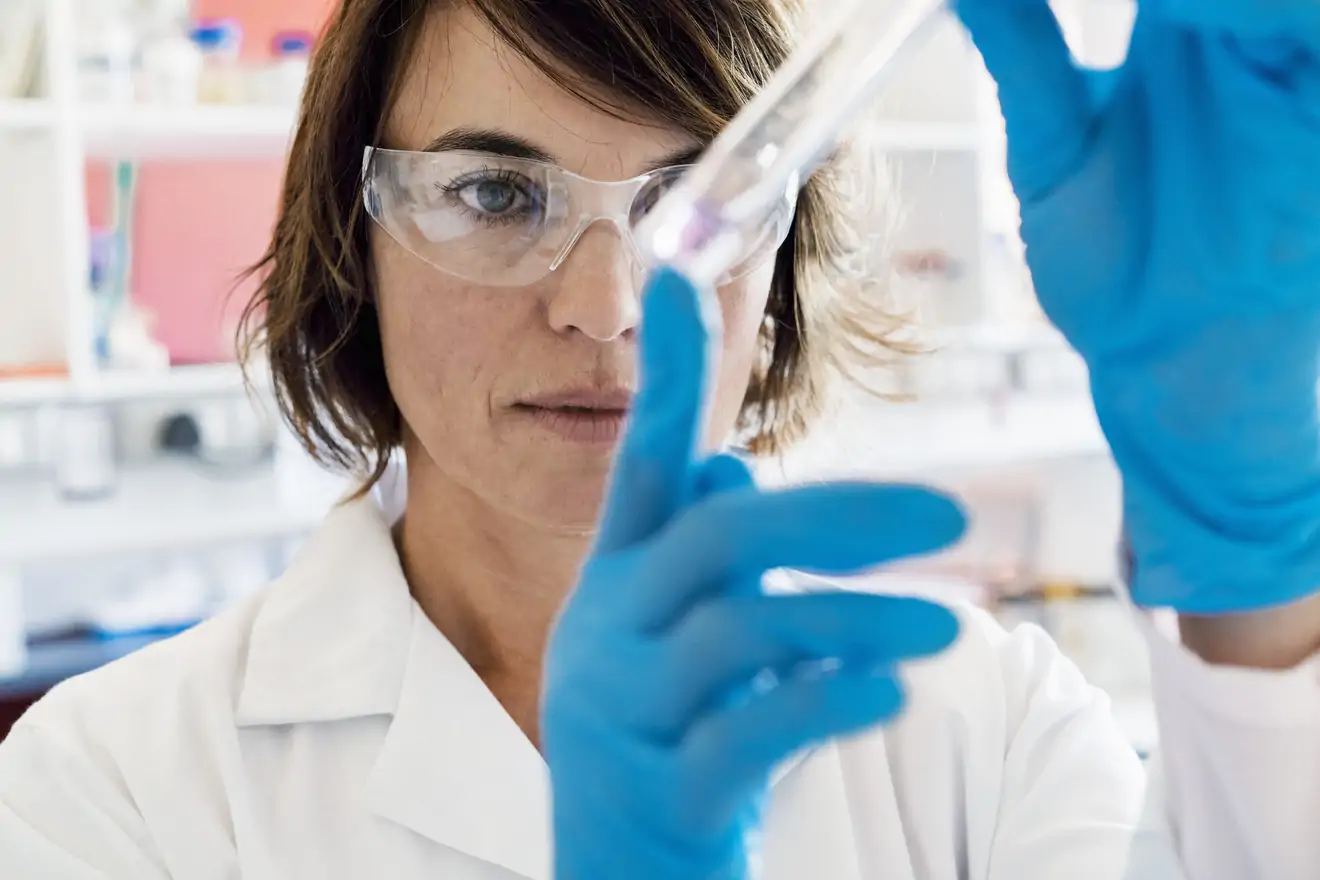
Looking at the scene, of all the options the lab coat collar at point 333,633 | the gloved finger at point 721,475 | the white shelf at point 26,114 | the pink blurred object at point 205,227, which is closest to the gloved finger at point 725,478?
the gloved finger at point 721,475

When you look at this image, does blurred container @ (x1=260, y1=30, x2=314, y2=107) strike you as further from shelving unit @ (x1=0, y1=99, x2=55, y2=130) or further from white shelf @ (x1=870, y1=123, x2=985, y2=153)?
white shelf @ (x1=870, y1=123, x2=985, y2=153)

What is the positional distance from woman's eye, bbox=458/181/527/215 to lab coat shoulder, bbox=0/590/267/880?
0.46m

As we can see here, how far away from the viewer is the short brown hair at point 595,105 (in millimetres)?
987

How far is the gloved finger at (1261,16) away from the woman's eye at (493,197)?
1.80ft

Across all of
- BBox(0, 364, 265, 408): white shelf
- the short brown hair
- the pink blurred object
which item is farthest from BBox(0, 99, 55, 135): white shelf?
the short brown hair

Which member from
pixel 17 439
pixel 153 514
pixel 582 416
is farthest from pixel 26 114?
pixel 582 416

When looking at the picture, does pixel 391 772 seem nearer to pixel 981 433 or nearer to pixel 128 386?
pixel 128 386

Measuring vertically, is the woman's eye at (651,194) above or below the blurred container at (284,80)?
above

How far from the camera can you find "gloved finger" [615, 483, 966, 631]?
0.52 metres

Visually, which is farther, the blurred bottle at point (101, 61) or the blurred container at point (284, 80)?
the blurred container at point (284, 80)

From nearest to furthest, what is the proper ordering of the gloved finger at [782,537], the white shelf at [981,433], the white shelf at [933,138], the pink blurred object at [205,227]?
the gloved finger at [782,537], the pink blurred object at [205,227], the white shelf at [933,138], the white shelf at [981,433]

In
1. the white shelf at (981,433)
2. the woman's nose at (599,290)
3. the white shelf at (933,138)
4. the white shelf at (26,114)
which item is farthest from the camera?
the white shelf at (981,433)

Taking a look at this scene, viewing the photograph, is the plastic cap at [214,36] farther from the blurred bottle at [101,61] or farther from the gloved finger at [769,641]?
the gloved finger at [769,641]

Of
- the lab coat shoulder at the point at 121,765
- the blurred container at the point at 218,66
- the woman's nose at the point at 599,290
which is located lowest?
the lab coat shoulder at the point at 121,765
